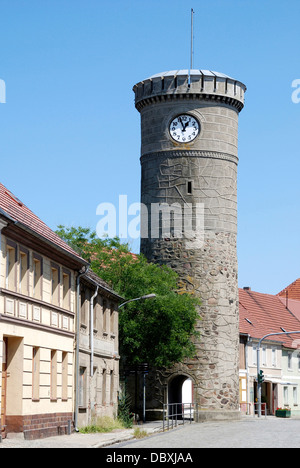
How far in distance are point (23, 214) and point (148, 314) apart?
1851cm

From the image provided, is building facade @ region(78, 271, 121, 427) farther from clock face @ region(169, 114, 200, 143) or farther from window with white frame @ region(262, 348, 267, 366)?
window with white frame @ region(262, 348, 267, 366)

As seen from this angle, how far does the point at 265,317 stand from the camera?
7231cm

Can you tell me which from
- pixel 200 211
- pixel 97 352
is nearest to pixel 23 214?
pixel 97 352

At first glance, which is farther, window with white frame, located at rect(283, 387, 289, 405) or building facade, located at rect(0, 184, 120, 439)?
window with white frame, located at rect(283, 387, 289, 405)

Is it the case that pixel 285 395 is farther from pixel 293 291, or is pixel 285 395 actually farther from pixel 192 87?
pixel 192 87

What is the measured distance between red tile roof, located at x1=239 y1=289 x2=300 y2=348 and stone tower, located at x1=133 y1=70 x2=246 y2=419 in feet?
47.2

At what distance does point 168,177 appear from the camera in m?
52.2

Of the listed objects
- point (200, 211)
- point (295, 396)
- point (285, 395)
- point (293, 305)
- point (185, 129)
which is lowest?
point (295, 396)

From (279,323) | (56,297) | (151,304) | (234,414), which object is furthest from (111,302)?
(279,323)

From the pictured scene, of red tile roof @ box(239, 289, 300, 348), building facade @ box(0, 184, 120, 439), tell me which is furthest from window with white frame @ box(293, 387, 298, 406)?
building facade @ box(0, 184, 120, 439)

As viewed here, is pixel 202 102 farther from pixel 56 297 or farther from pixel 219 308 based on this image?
pixel 56 297

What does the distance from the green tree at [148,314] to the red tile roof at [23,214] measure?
546 inches

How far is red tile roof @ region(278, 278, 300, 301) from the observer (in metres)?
83.9

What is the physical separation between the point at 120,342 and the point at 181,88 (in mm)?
14907
